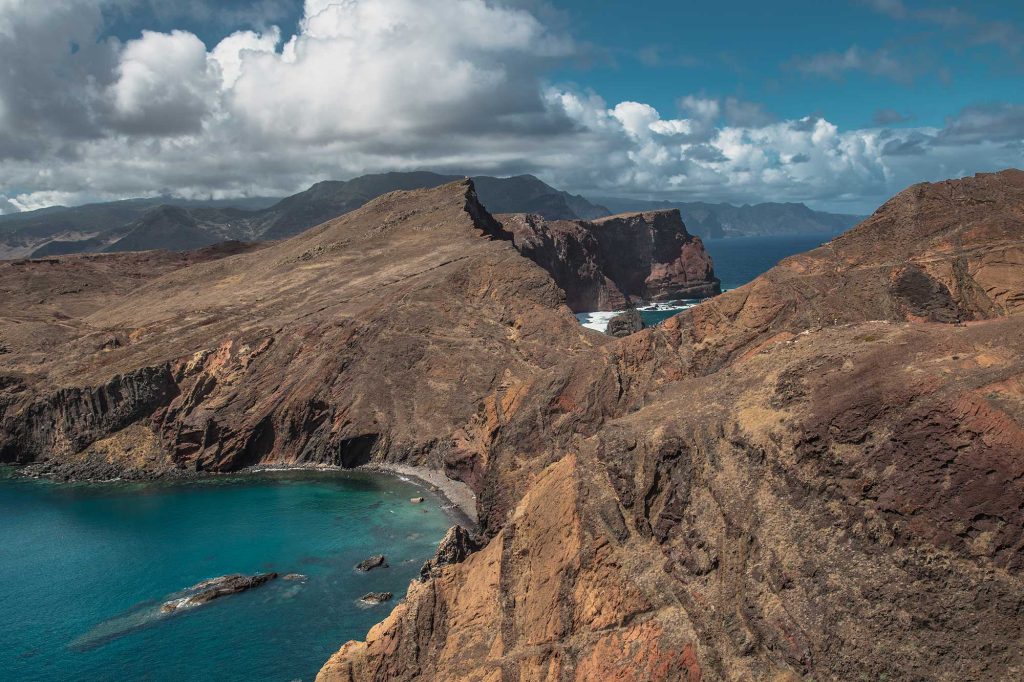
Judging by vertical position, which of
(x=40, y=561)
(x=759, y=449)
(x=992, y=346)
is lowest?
(x=40, y=561)

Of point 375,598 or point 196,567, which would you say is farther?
point 196,567

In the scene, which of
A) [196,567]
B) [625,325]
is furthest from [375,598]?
→ [625,325]

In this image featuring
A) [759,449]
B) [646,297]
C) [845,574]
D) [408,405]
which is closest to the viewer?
[845,574]

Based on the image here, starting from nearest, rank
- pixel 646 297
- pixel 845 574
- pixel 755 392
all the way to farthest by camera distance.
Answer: pixel 845 574 → pixel 755 392 → pixel 646 297

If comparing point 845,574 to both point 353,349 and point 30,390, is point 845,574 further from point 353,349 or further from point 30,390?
point 30,390

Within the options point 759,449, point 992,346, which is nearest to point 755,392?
point 759,449

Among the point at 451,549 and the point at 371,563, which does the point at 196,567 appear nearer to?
the point at 371,563
